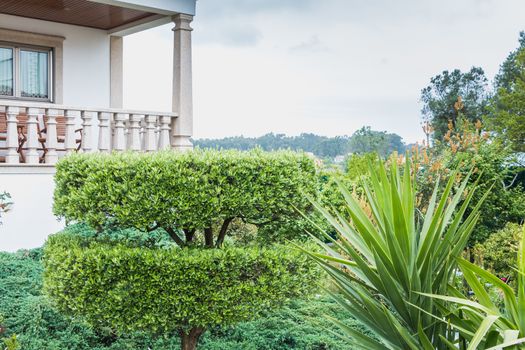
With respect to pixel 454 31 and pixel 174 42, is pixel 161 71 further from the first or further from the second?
pixel 454 31

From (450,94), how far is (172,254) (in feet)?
128

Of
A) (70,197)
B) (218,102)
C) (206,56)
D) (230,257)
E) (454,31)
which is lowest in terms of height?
(230,257)

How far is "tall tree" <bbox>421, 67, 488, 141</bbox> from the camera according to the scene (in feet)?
137

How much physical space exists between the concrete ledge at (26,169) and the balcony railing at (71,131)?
13 cm

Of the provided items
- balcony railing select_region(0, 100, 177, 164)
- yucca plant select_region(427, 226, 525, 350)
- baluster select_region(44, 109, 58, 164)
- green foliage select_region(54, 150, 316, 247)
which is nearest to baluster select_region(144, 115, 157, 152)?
balcony railing select_region(0, 100, 177, 164)

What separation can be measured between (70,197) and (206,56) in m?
17.4

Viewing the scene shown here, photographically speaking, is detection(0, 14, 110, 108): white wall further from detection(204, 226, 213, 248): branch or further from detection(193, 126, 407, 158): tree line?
detection(193, 126, 407, 158): tree line

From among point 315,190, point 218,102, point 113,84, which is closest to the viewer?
point 315,190

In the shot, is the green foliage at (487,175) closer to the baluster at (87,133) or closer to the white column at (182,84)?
the white column at (182,84)

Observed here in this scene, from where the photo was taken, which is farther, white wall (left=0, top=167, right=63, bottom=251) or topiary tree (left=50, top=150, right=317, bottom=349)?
white wall (left=0, top=167, right=63, bottom=251)

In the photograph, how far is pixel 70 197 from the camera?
6.59 meters

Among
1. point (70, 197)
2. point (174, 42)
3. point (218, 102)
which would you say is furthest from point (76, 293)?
point (218, 102)

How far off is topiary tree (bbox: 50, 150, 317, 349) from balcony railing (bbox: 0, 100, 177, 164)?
477cm

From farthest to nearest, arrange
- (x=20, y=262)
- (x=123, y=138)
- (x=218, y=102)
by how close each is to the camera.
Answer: (x=218, y=102) < (x=123, y=138) < (x=20, y=262)
